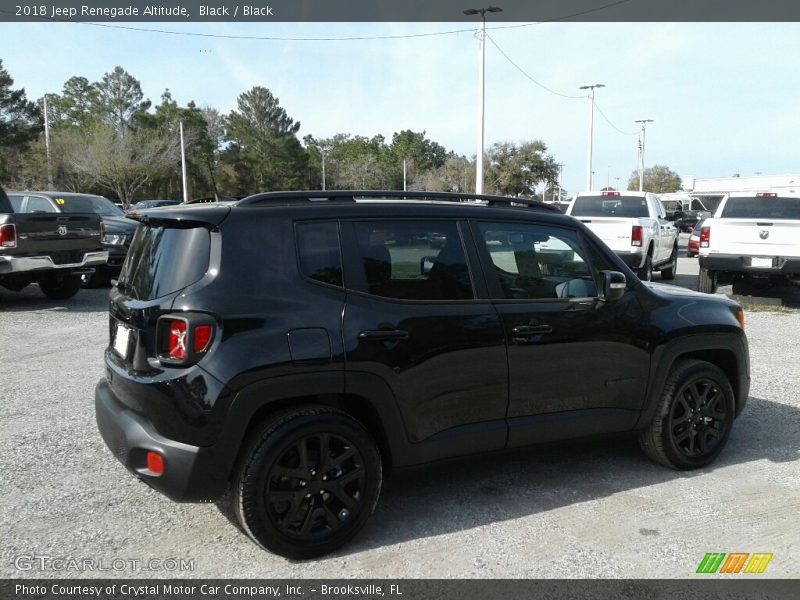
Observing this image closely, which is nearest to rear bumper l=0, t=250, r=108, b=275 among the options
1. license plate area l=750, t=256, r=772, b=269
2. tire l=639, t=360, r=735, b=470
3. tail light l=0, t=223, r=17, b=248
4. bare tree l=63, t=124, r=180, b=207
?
tail light l=0, t=223, r=17, b=248

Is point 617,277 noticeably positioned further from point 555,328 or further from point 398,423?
point 398,423

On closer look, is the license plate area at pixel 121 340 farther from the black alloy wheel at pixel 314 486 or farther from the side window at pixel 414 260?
the side window at pixel 414 260

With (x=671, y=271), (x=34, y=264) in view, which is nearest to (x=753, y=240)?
(x=671, y=271)

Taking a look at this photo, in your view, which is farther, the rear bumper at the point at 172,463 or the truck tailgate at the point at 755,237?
the truck tailgate at the point at 755,237

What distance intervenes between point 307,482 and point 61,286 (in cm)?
1025

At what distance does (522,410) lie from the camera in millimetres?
3920

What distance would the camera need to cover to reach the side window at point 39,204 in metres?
12.4

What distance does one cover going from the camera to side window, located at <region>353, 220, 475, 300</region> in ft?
11.7

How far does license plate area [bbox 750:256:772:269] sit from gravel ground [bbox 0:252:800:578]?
279 inches

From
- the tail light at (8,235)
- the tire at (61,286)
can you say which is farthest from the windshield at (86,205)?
the tail light at (8,235)

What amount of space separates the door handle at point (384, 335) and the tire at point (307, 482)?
0.40 meters

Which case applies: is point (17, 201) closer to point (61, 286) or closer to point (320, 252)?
point (61, 286)

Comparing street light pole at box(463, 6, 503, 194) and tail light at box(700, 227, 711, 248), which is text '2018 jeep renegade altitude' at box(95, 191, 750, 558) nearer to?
tail light at box(700, 227, 711, 248)

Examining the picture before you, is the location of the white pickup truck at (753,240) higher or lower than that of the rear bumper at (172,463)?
higher
